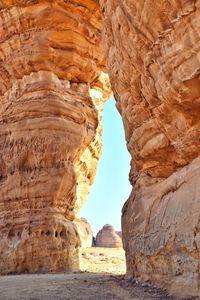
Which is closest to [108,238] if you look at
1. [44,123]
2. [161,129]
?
[44,123]

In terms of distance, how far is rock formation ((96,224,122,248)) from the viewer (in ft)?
159

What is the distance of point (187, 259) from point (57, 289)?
3123 millimetres

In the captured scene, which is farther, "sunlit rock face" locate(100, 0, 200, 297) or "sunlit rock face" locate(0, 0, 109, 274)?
"sunlit rock face" locate(0, 0, 109, 274)

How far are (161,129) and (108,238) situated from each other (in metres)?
44.1

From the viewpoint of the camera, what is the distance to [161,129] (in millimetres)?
7527

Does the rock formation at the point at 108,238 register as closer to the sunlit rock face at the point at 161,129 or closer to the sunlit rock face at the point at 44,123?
the sunlit rock face at the point at 44,123

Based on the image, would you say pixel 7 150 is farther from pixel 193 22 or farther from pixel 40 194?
pixel 193 22

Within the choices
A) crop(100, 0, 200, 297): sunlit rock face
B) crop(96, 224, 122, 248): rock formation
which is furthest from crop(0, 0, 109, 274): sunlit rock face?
crop(96, 224, 122, 248): rock formation

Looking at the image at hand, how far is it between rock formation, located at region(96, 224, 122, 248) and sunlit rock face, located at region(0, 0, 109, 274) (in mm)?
32606

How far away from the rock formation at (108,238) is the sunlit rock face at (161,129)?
40.4 meters

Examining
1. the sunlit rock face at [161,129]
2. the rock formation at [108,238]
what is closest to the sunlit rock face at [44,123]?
the sunlit rock face at [161,129]

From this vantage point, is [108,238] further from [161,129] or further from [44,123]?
[161,129]

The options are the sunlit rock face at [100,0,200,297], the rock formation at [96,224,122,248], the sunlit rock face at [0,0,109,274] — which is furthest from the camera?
the rock formation at [96,224,122,248]

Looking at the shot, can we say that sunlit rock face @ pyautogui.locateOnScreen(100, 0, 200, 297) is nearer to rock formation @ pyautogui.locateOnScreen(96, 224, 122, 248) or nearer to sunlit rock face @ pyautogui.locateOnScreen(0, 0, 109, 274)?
sunlit rock face @ pyautogui.locateOnScreen(0, 0, 109, 274)
